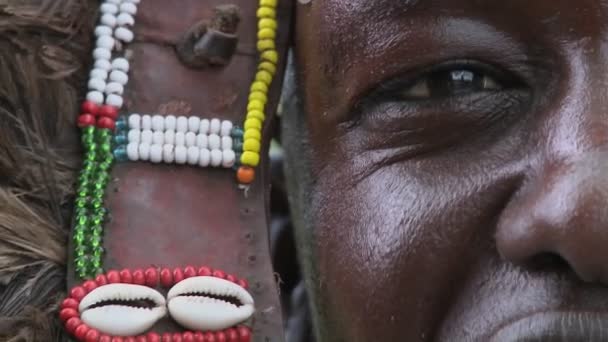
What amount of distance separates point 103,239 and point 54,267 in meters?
0.07

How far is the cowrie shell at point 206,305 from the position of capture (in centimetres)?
136

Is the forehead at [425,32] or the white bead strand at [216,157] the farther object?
the white bead strand at [216,157]

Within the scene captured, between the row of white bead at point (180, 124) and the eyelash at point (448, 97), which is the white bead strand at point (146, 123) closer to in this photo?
the row of white bead at point (180, 124)

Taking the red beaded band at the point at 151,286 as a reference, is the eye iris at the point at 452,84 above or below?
above

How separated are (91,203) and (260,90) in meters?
0.30

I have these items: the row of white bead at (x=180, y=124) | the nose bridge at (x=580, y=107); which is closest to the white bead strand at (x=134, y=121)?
the row of white bead at (x=180, y=124)

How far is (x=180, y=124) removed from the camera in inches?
60.3

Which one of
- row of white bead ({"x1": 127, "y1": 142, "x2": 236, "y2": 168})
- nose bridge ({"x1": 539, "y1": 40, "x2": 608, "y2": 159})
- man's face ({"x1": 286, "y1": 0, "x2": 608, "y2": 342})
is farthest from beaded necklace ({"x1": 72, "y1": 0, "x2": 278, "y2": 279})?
nose bridge ({"x1": 539, "y1": 40, "x2": 608, "y2": 159})

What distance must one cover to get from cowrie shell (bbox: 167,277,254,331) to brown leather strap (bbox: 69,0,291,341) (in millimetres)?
27

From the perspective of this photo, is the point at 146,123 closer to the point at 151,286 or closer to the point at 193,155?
the point at 193,155

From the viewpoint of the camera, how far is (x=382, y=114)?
59.4 inches

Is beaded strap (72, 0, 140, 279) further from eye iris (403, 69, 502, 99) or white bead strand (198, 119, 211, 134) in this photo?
eye iris (403, 69, 502, 99)

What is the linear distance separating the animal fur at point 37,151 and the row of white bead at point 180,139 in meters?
0.08

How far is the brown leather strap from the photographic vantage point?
1.45m
